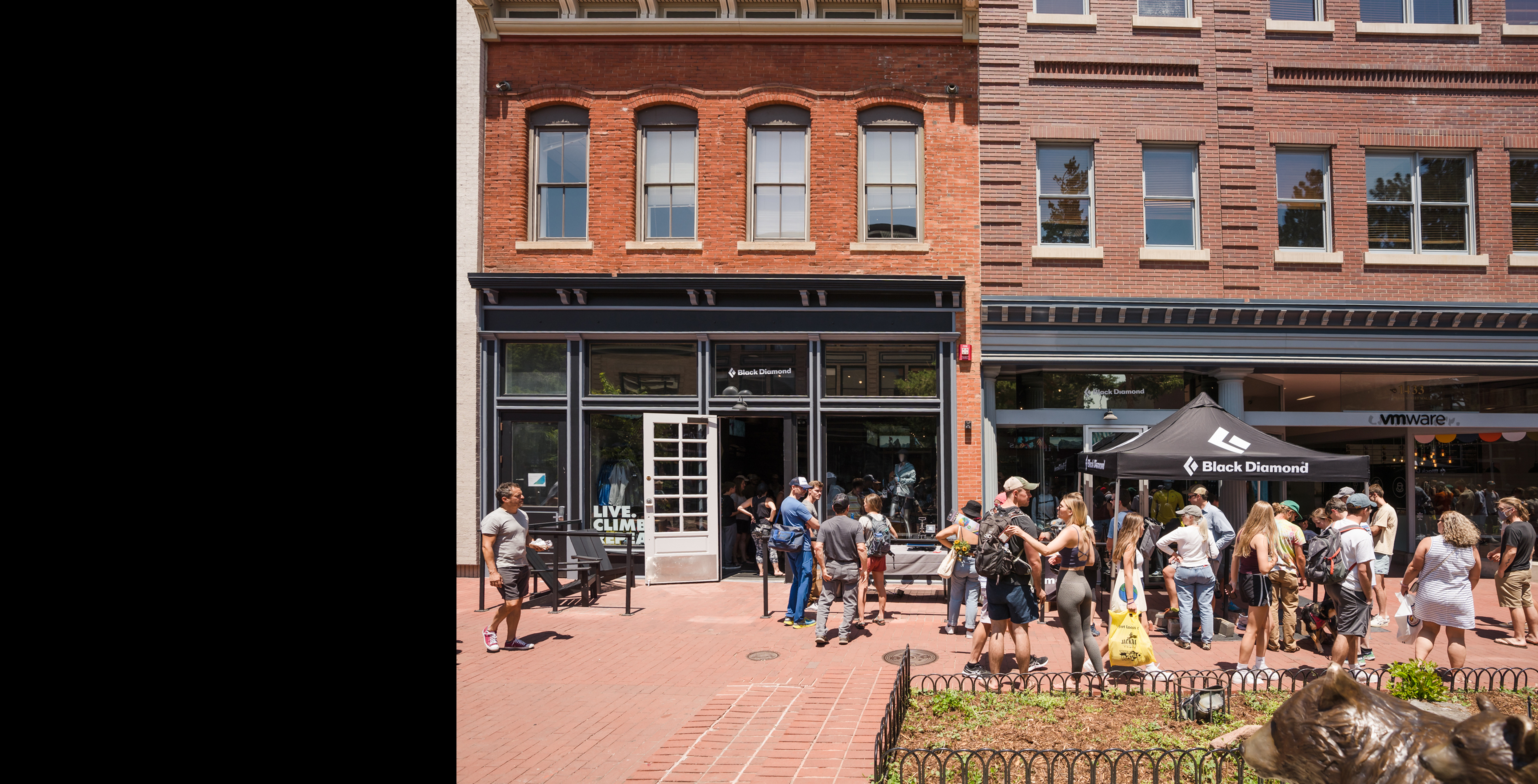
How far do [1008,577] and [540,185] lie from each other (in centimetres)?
1093

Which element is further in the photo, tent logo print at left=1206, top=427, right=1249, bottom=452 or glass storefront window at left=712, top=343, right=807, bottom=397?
glass storefront window at left=712, top=343, right=807, bottom=397

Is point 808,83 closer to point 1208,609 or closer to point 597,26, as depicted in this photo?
point 597,26

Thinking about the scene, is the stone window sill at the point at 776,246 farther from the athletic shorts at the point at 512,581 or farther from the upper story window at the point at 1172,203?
the athletic shorts at the point at 512,581

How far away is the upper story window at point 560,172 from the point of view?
46.9 ft

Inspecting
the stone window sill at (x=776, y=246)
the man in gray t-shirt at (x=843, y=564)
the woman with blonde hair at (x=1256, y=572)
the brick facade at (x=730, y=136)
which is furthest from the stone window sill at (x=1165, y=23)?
the man in gray t-shirt at (x=843, y=564)

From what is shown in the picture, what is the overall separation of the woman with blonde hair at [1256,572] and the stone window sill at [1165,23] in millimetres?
9299

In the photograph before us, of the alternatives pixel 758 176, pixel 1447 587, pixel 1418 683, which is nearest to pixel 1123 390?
pixel 1447 587

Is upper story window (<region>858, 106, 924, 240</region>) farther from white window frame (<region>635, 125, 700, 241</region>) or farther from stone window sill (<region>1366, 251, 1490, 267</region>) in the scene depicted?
stone window sill (<region>1366, 251, 1490, 267</region>)

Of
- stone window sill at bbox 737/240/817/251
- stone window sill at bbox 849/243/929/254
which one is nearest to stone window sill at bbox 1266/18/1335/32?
stone window sill at bbox 849/243/929/254

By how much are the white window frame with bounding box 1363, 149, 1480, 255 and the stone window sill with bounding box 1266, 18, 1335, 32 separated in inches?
87.9

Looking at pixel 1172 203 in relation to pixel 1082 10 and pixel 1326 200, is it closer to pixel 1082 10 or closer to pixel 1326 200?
pixel 1326 200

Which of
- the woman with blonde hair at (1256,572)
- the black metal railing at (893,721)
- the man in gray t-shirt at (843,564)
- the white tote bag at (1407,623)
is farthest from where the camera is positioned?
the man in gray t-shirt at (843,564)

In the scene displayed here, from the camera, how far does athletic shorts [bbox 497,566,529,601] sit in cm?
862

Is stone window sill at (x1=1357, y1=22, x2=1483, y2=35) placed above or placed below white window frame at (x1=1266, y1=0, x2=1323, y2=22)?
below
